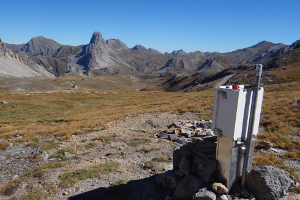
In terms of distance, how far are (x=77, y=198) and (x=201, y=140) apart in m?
5.04

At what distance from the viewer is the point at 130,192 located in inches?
312

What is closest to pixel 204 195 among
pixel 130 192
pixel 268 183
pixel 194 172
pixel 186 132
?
pixel 194 172

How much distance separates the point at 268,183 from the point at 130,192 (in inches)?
185

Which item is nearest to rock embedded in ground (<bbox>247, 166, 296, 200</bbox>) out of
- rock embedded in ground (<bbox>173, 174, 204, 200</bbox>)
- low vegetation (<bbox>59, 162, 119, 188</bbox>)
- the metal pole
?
the metal pole

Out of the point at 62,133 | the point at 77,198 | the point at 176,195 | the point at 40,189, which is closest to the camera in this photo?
the point at 176,195

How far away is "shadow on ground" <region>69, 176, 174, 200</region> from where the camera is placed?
301 inches

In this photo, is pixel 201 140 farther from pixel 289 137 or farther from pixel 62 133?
pixel 62 133

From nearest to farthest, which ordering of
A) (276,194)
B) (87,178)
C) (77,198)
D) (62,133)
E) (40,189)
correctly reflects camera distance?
1. (276,194)
2. (77,198)
3. (40,189)
4. (87,178)
5. (62,133)

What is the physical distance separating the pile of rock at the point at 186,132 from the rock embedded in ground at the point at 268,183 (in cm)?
626

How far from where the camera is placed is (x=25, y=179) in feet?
30.8

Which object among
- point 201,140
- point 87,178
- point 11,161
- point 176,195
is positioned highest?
point 201,140

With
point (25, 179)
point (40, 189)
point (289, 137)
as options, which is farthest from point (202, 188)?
point (289, 137)

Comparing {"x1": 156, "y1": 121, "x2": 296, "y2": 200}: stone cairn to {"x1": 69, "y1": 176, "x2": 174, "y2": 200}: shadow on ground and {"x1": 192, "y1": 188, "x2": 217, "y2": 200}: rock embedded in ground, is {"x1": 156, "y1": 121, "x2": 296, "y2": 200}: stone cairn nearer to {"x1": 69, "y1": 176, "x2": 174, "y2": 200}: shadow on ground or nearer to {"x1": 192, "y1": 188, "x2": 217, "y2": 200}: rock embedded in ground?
{"x1": 192, "y1": 188, "x2": 217, "y2": 200}: rock embedded in ground

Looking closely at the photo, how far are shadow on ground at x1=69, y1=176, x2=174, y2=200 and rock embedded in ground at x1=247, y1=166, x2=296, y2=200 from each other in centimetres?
277
